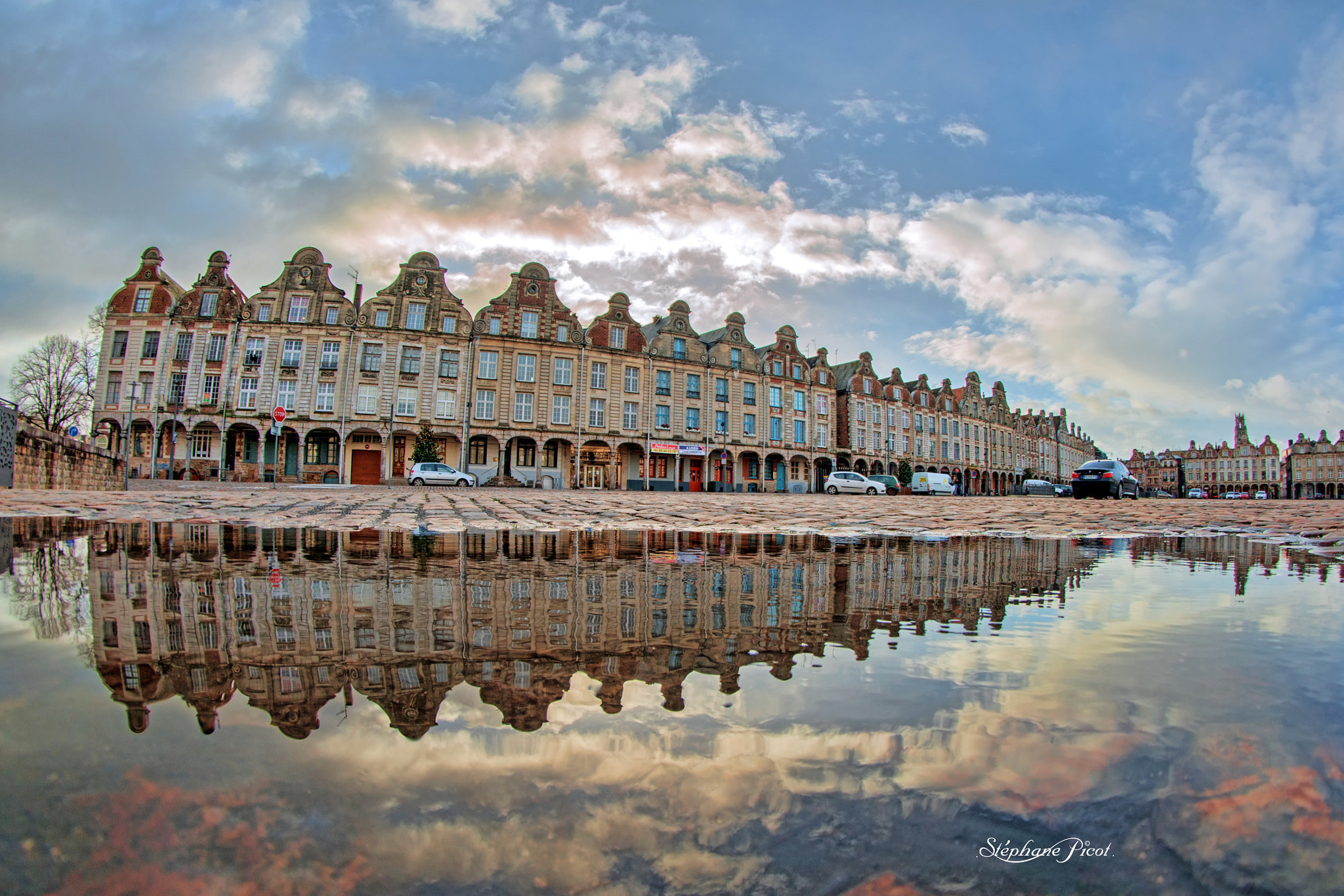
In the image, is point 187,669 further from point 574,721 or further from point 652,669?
point 652,669

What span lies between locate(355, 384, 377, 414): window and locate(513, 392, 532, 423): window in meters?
7.26

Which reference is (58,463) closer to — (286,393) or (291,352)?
(286,393)

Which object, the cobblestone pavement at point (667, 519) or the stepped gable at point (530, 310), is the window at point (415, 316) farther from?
the cobblestone pavement at point (667, 519)

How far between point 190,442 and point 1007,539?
1546 inches

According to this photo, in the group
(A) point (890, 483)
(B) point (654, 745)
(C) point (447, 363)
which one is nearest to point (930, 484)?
(A) point (890, 483)

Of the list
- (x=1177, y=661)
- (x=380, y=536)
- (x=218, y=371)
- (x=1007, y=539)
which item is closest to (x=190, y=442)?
(x=218, y=371)

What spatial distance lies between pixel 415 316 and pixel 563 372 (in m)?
8.62

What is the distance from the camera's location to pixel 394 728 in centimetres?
135

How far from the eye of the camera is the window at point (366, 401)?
1374 inches

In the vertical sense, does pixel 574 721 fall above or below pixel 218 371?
below

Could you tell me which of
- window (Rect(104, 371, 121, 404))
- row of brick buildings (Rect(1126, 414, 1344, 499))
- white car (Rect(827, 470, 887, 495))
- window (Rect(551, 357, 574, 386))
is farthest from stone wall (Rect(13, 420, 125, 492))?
row of brick buildings (Rect(1126, 414, 1344, 499))

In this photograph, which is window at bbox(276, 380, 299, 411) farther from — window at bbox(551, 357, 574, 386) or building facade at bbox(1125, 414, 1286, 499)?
building facade at bbox(1125, 414, 1286, 499)

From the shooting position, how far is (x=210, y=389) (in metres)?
34.1

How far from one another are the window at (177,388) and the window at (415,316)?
1135 cm
